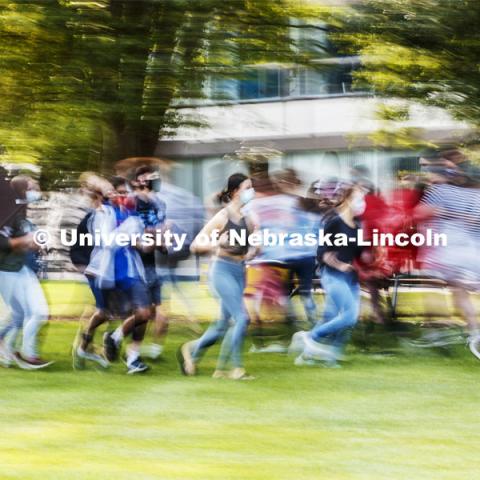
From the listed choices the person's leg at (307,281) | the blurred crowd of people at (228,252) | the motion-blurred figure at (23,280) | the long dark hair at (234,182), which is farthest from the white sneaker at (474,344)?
the motion-blurred figure at (23,280)

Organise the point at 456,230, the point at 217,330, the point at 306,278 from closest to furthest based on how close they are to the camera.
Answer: the point at 217,330, the point at 456,230, the point at 306,278

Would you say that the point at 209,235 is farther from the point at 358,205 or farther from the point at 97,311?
the point at 358,205

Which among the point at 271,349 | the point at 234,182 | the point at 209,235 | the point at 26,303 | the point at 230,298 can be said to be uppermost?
the point at 234,182

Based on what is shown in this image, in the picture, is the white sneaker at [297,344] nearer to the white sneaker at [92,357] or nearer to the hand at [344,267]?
the hand at [344,267]

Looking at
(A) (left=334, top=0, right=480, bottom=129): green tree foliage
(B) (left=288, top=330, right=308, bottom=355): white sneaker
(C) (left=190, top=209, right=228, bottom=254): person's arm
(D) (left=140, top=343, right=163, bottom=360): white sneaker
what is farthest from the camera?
(A) (left=334, top=0, right=480, bottom=129): green tree foliage

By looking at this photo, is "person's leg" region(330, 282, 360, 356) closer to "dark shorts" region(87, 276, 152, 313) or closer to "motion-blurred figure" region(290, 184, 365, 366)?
"motion-blurred figure" region(290, 184, 365, 366)

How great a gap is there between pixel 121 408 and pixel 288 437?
165cm

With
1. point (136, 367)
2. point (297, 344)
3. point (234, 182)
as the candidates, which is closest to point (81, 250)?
point (136, 367)

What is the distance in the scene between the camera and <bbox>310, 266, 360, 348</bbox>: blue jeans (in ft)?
34.2

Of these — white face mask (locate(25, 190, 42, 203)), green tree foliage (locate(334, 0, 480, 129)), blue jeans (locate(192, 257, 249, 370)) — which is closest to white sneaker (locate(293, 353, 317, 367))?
blue jeans (locate(192, 257, 249, 370))

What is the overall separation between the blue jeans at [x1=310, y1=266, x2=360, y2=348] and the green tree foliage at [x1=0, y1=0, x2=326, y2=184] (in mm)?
2483

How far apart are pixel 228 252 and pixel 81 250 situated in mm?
1609

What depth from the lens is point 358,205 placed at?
1130 centimetres

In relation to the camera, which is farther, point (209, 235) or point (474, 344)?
point (474, 344)
